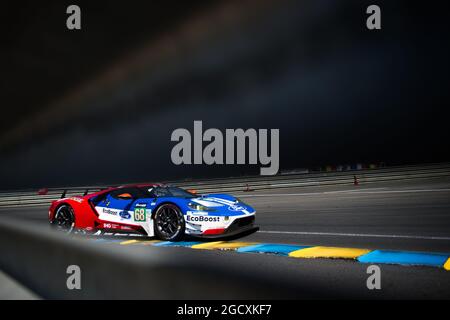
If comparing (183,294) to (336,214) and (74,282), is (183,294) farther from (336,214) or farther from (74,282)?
(336,214)

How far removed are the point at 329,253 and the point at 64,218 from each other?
5336 millimetres

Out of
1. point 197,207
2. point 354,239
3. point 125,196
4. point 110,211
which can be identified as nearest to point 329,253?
point 354,239

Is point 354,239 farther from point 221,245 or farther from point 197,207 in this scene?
point 197,207

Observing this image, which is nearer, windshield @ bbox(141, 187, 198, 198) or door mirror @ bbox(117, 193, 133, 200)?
door mirror @ bbox(117, 193, 133, 200)

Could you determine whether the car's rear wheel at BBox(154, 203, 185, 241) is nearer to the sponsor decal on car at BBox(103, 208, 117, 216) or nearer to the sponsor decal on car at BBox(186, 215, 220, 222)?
the sponsor decal on car at BBox(186, 215, 220, 222)

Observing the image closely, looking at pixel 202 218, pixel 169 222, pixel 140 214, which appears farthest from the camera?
pixel 140 214

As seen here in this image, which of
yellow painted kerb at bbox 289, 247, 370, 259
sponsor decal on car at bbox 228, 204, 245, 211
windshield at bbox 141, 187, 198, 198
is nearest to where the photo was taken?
yellow painted kerb at bbox 289, 247, 370, 259

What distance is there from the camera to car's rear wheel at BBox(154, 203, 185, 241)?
22.1 feet

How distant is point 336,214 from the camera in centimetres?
920

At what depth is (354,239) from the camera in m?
6.41

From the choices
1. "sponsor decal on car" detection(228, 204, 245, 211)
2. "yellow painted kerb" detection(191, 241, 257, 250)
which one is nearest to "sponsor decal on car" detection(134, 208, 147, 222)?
"yellow painted kerb" detection(191, 241, 257, 250)

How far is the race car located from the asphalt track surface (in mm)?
576
